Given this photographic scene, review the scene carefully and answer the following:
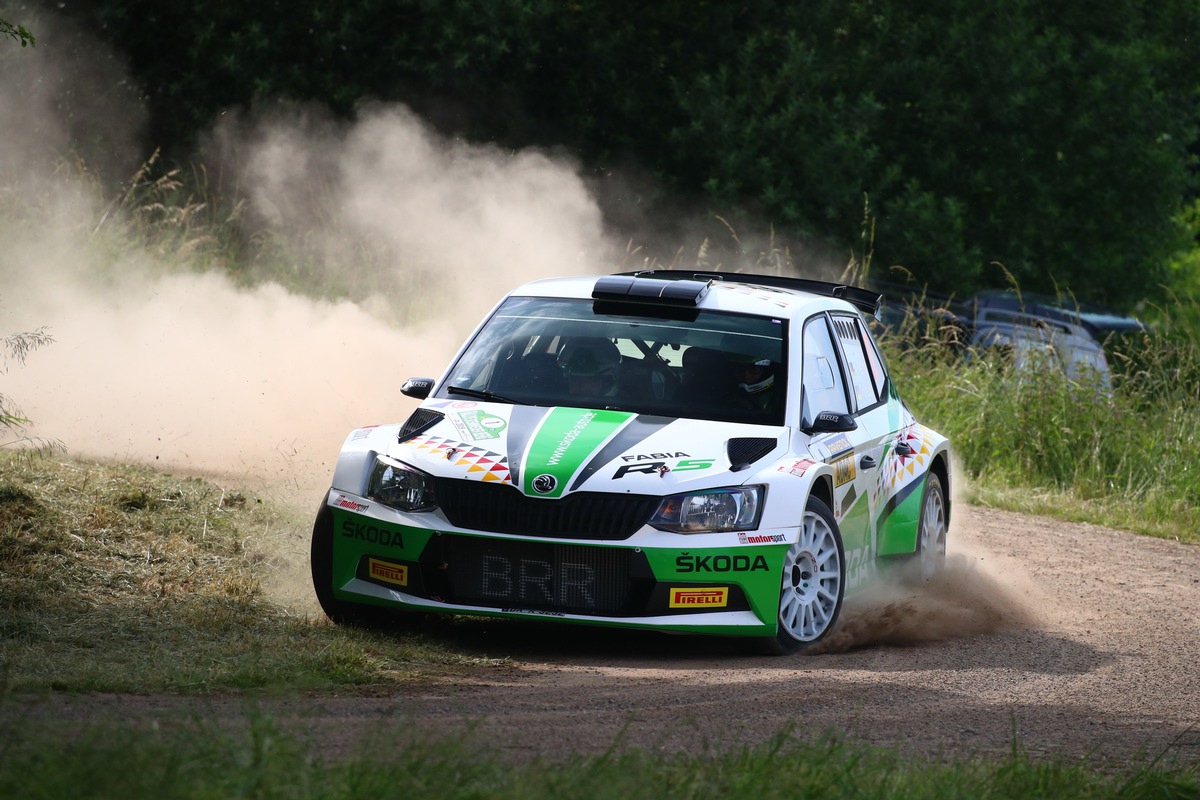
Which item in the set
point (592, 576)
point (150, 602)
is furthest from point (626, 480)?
point (150, 602)

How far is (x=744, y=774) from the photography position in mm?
4711

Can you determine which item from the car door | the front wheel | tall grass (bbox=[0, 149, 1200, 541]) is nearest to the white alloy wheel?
the front wheel

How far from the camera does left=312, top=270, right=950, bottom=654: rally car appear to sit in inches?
278

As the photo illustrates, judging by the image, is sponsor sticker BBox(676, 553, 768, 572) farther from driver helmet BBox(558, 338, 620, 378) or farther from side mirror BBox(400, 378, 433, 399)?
side mirror BBox(400, 378, 433, 399)

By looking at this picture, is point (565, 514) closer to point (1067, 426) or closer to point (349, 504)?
point (349, 504)

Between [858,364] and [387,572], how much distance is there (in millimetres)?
3281

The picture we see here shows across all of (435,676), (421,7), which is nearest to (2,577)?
(435,676)

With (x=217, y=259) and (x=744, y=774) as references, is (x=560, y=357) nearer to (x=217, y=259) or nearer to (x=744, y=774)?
(x=744, y=774)

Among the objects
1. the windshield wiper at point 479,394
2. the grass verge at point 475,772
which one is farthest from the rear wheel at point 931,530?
the grass verge at point 475,772

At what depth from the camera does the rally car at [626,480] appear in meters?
7.07

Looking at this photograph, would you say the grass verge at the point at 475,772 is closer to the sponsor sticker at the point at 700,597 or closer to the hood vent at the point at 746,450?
the sponsor sticker at the point at 700,597

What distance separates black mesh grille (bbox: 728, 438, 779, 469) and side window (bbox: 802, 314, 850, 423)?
19.5 inches

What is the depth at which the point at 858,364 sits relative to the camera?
9312 mm

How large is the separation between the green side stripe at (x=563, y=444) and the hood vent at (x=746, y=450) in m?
0.53
